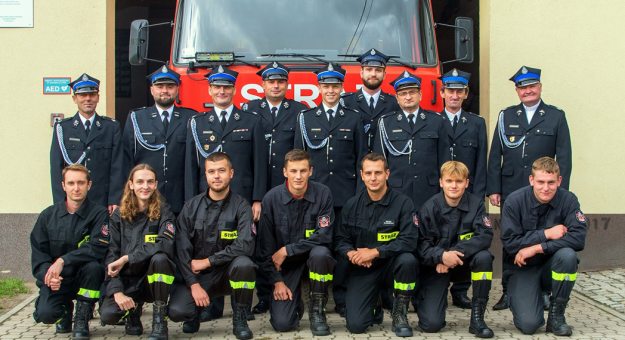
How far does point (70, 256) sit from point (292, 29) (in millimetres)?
2826

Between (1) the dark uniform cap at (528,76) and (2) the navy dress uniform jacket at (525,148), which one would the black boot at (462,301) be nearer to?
(2) the navy dress uniform jacket at (525,148)

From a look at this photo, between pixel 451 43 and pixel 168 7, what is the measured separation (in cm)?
445

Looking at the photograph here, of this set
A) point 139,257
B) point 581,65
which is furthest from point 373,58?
point 581,65

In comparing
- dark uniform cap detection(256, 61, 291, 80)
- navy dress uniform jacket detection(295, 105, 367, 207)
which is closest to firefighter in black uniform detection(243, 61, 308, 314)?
dark uniform cap detection(256, 61, 291, 80)

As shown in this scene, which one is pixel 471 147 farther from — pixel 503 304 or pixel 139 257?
pixel 139 257

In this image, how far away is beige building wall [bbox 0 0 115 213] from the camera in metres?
6.70

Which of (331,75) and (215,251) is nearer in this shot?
(215,251)

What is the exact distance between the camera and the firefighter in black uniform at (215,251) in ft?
14.7

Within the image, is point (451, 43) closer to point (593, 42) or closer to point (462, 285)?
point (593, 42)

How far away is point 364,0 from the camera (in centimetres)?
611

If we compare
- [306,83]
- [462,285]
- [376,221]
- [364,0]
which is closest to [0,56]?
[306,83]

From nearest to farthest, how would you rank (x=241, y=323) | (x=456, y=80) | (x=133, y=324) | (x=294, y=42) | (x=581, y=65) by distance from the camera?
(x=241, y=323) < (x=133, y=324) < (x=456, y=80) < (x=294, y=42) < (x=581, y=65)

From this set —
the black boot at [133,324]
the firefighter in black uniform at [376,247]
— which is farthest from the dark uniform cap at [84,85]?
the firefighter in black uniform at [376,247]

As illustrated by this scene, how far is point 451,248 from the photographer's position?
15.6 ft
